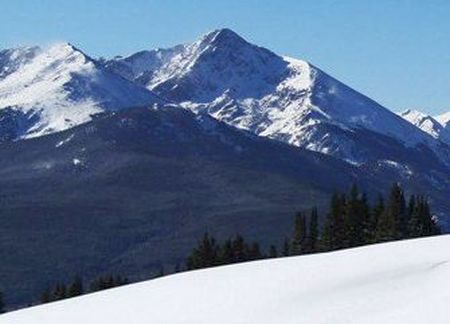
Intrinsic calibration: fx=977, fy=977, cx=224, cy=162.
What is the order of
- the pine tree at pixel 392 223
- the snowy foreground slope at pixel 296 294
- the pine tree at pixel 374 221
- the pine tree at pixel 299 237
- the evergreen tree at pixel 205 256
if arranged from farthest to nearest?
the pine tree at pixel 299 237 → the evergreen tree at pixel 205 256 → the pine tree at pixel 374 221 → the pine tree at pixel 392 223 → the snowy foreground slope at pixel 296 294

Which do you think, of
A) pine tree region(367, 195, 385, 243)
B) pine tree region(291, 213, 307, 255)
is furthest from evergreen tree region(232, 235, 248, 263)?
pine tree region(367, 195, 385, 243)

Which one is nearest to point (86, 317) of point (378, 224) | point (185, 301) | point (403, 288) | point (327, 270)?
point (185, 301)

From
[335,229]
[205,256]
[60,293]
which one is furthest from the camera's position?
[60,293]

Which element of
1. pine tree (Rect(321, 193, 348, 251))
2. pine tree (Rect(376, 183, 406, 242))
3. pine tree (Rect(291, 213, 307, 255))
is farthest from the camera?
pine tree (Rect(291, 213, 307, 255))

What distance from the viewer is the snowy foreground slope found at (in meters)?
22.2

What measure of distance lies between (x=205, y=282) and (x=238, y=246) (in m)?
62.8

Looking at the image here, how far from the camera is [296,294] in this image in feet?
85.9

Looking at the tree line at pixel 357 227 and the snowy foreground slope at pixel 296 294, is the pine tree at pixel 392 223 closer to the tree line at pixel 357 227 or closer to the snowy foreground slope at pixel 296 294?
the tree line at pixel 357 227

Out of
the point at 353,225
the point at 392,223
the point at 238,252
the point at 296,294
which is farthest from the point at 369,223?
the point at 296,294

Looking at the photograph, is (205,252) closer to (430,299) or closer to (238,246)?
(238,246)

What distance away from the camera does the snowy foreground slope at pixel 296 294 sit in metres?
22.2

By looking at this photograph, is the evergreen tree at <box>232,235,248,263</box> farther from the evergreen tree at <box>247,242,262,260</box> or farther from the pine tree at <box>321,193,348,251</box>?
the pine tree at <box>321,193,348,251</box>

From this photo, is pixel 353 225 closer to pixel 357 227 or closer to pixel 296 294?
pixel 357 227

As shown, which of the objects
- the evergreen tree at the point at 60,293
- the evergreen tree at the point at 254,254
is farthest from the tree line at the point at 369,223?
the evergreen tree at the point at 60,293
